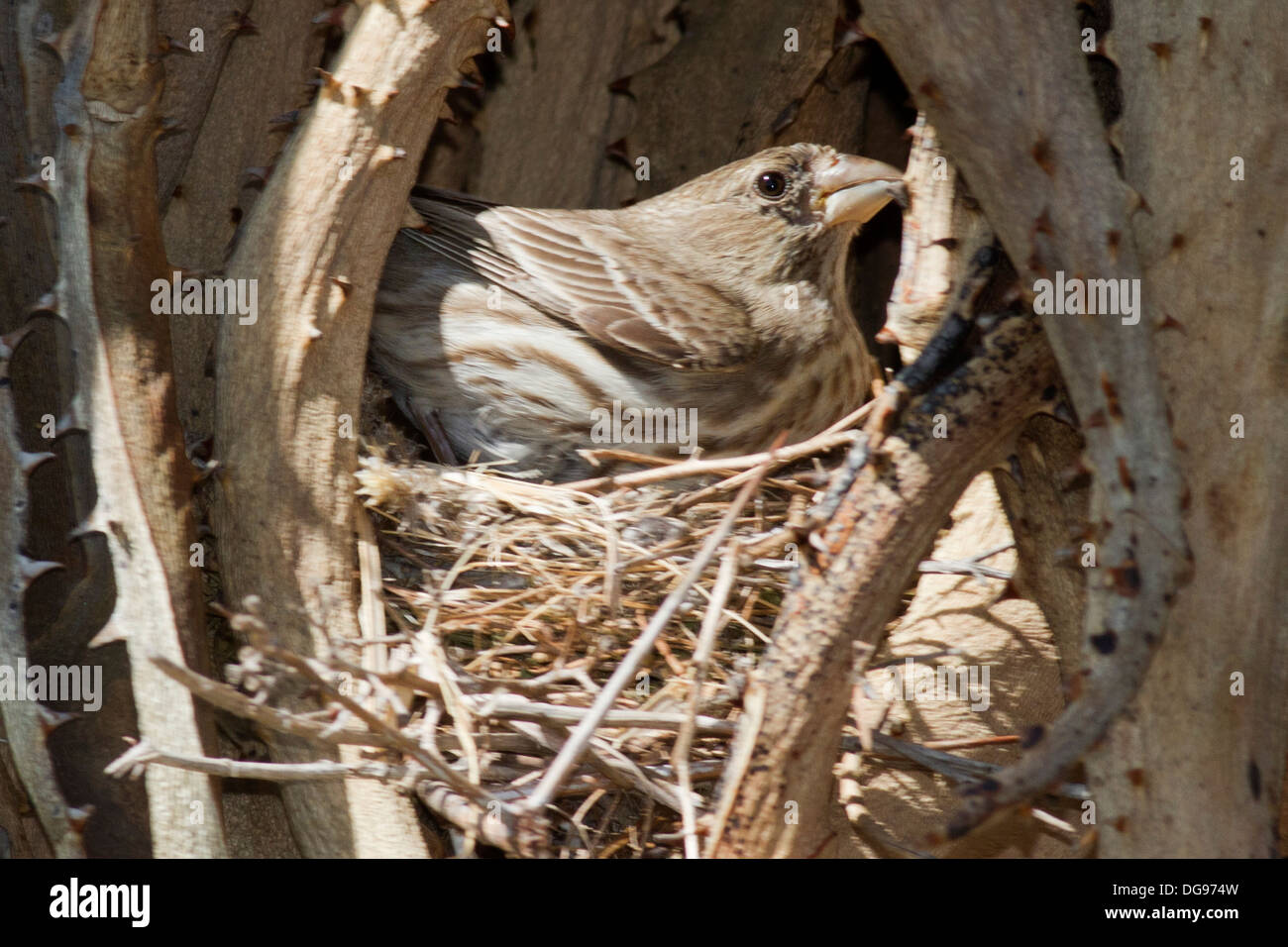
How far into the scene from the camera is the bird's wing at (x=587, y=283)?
3330 mm

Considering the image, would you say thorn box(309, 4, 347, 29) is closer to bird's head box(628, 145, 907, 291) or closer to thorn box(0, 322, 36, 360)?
thorn box(0, 322, 36, 360)

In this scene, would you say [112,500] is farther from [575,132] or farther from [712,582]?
[575,132]

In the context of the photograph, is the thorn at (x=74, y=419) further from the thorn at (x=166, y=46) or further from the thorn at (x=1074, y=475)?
the thorn at (x=1074, y=475)

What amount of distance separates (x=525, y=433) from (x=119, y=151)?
4.12 feet

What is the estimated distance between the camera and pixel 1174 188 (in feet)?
6.87

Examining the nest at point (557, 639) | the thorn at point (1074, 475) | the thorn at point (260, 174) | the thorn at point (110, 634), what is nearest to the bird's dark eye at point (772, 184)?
the nest at point (557, 639)

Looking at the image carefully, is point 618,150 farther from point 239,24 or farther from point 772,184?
point 239,24

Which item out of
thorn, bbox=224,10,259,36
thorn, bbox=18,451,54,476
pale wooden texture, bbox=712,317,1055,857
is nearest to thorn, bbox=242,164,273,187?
thorn, bbox=224,10,259,36

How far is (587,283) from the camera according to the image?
340cm

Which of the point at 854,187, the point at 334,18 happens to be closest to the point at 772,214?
the point at 854,187

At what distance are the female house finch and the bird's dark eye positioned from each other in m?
0.17

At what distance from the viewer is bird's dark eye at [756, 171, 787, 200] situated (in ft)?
12.2

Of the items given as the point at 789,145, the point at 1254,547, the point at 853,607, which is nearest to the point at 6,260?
the point at 853,607

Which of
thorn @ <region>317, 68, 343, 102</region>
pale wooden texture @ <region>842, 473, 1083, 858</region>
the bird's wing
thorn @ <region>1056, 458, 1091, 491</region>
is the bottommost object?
pale wooden texture @ <region>842, 473, 1083, 858</region>
